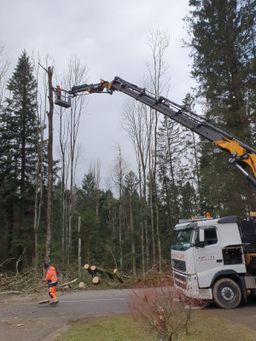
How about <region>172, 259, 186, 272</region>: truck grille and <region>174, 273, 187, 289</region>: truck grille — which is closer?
<region>174, 273, 187, 289</region>: truck grille

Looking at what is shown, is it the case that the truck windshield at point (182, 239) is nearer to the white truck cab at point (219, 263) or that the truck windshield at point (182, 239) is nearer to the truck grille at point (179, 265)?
the white truck cab at point (219, 263)

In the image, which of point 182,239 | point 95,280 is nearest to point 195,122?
point 182,239

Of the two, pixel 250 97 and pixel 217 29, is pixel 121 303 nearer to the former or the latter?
pixel 250 97

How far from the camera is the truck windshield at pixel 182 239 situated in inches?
512

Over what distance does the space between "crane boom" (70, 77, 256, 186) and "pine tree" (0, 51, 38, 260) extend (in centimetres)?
1858

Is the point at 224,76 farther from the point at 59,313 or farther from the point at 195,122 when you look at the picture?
the point at 59,313

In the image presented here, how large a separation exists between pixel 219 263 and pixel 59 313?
5328 mm

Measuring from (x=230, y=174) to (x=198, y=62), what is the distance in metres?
6.74

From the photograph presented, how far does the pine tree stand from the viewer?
35.0 m

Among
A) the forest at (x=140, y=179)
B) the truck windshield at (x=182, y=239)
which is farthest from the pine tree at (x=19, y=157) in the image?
the truck windshield at (x=182, y=239)

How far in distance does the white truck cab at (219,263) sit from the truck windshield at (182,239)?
0.15 ft

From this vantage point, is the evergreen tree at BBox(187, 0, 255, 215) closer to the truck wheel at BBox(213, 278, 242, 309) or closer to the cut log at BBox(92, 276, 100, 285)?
the cut log at BBox(92, 276, 100, 285)

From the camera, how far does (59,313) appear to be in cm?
1280

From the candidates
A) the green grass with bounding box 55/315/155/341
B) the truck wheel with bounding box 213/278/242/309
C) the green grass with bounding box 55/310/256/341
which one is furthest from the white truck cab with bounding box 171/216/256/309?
the green grass with bounding box 55/315/155/341
